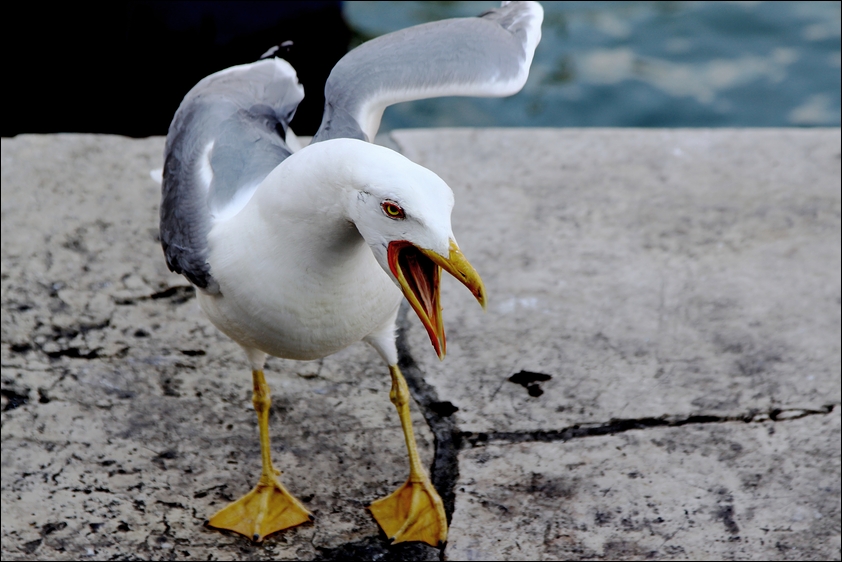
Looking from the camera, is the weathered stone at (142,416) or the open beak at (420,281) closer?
the open beak at (420,281)

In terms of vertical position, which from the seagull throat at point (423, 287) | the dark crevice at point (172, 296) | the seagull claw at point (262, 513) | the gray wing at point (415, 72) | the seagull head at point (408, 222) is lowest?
the seagull claw at point (262, 513)

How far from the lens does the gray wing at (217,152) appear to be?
7.79ft

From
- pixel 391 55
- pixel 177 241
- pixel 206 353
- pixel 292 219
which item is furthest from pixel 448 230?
pixel 206 353

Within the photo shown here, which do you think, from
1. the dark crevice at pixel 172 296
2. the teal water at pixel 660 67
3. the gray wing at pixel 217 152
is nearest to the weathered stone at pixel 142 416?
the dark crevice at pixel 172 296

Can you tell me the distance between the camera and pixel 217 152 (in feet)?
8.41

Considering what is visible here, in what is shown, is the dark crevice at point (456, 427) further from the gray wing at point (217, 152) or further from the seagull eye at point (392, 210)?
the seagull eye at point (392, 210)

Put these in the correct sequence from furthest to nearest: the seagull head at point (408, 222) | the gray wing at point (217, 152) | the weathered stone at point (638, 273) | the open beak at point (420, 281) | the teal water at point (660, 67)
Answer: the teal water at point (660, 67)
the weathered stone at point (638, 273)
the gray wing at point (217, 152)
the open beak at point (420, 281)
the seagull head at point (408, 222)

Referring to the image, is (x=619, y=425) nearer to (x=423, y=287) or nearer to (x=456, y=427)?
(x=456, y=427)

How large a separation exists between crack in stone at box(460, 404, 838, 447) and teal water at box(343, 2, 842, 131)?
3800 mm

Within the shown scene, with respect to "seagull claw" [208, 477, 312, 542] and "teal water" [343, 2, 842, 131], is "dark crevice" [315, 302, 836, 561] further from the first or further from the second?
"teal water" [343, 2, 842, 131]

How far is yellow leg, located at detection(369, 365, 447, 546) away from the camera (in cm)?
252

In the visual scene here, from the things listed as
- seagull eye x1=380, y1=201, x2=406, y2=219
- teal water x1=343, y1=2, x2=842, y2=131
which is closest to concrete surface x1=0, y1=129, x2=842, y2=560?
seagull eye x1=380, y1=201, x2=406, y2=219

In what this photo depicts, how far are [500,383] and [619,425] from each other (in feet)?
1.31

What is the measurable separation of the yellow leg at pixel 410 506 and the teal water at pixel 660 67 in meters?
4.18
